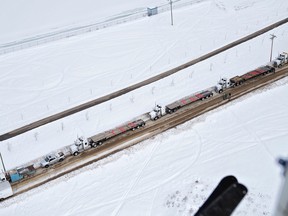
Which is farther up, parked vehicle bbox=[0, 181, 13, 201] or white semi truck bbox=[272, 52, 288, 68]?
white semi truck bbox=[272, 52, 288, 68]

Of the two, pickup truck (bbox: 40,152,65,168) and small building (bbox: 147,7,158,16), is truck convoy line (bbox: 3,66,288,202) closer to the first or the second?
pickup truck (bbox: 40,152,65,168)

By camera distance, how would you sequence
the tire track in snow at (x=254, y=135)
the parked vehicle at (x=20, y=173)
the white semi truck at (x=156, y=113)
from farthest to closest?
the white semi truck at (x=156, y=113) → the tire track in snow at (x=254, y=135) → the parked vehicle at (x=20, y=173)

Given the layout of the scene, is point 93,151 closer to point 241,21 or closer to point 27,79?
point 27,79

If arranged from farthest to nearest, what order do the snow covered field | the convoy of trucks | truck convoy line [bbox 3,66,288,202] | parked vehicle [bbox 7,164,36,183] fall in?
truck convoy line [bbox 3,66,288,202] < the convoy of trucks < parked vehicle [bbox 7,164,36,183] < the snow covered field

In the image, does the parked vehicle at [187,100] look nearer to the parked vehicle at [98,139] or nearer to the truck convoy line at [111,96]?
the parked vehicle at [98,139]

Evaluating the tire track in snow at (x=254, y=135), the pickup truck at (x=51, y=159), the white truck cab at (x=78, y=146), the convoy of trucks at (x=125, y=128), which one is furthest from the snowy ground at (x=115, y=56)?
the white truck cab at (x=78, y=146)

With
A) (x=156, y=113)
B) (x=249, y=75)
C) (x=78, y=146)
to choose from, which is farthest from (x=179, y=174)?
(x=249, y=75)

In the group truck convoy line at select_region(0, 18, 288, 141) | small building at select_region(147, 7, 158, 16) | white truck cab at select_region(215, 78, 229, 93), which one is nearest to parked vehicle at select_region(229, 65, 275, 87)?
white truck cab at select_region(215, 78, 229, 93)
